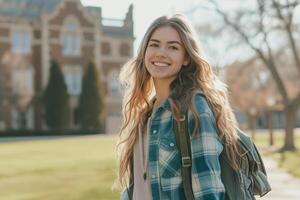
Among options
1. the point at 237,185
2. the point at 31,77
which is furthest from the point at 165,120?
the point at 31,77

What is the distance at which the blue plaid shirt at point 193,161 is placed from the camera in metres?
2.41

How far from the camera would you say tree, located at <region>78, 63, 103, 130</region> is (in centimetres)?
4700

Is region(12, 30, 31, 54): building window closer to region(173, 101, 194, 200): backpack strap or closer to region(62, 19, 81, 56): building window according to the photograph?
region(62, 19, 81, 56): building window

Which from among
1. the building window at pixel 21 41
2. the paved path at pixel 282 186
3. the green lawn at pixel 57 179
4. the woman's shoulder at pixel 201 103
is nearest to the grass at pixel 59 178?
the green lawn at pixel 57 179

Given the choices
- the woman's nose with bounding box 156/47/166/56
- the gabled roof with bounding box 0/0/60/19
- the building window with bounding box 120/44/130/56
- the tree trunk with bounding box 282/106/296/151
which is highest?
the gabled roof with bounding box 0/0/60/19

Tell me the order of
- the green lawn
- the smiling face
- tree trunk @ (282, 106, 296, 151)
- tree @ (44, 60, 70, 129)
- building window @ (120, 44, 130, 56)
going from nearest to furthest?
the smiling face < the green lawn < tree trunk @ (282, 106, 296, 151) < tree @ (44, 60, 70, 129) < building window @ (120, 44, 130, 56)

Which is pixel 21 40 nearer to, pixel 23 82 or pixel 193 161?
pixel 23 82

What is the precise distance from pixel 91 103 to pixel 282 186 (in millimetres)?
35971

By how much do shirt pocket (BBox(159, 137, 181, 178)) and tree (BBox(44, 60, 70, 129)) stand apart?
43770 millimetres

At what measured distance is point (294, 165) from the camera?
688 inches

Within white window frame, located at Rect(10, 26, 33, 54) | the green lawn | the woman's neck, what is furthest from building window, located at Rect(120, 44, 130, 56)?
the woman's neck

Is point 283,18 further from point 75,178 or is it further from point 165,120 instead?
point 165,120

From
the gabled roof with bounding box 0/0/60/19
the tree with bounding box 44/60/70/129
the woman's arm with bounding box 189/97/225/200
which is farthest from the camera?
the gabled roof with bounding box 0/0/60/19

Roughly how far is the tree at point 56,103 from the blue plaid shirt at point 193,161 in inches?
1721
